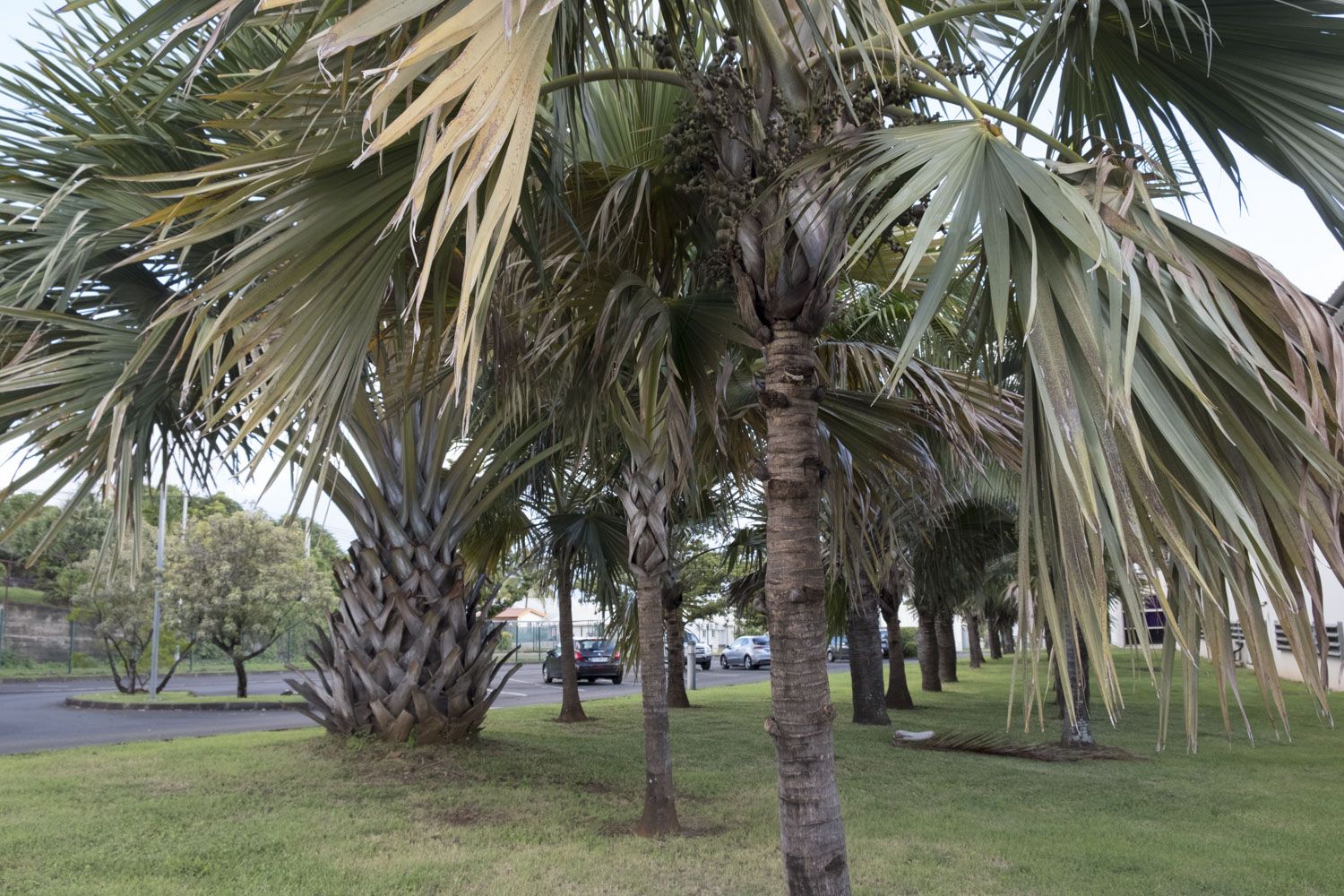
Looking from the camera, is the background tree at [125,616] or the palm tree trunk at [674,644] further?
the background tree at [125,616]

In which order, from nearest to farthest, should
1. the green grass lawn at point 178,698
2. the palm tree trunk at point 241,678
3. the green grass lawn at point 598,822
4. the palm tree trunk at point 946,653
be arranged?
the green grass lawn at point 598,822
the green grass lawn at point 178,698
the palm tree trunk at point 241,678
the palm tree trunk at point 946,653

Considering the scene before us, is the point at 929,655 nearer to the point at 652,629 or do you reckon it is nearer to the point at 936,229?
the point at 652,629

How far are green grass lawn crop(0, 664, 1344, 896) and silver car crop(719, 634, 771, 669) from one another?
24936 millimetres

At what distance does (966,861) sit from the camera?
18.1 ft

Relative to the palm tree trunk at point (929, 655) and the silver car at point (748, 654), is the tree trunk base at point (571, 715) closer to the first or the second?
the palm tree trunk at point (929, 655)

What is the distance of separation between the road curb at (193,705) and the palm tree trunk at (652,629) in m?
12.8

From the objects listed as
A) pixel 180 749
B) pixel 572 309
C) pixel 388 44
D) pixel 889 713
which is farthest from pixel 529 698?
pixel 388 44

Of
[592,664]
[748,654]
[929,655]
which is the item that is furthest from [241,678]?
[748,654]

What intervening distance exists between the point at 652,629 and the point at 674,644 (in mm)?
8791

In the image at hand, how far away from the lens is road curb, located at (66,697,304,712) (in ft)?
56.1

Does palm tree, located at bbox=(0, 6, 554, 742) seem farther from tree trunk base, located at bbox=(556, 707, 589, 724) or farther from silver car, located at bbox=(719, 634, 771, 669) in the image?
silver car, located at bbox=(719, 634, 771, 669)

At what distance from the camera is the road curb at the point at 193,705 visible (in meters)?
17.1

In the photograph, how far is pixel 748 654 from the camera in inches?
1364

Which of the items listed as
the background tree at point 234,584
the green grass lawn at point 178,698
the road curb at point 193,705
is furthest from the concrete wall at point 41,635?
the background tree at point 234,584
